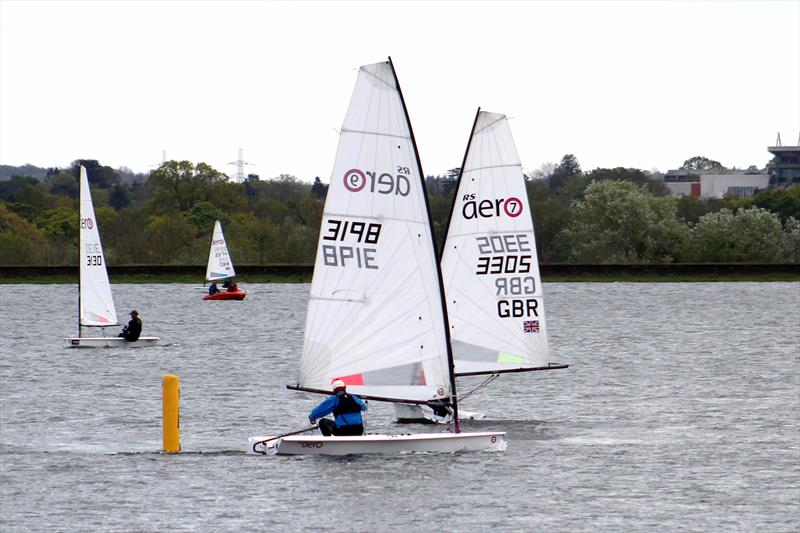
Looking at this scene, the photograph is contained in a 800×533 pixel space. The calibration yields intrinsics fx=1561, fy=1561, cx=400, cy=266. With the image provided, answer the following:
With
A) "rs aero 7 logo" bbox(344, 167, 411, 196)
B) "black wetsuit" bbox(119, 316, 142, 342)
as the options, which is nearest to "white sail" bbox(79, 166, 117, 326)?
"black wetsuit" bbox(119, 316, 142, 342)

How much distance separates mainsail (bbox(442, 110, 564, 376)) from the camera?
116 ft

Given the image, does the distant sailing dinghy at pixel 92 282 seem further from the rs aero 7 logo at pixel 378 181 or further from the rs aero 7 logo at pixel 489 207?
the rs aero 7 logo at pixel 378 181

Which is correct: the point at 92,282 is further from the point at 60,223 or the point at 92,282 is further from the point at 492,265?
the point at 60,223

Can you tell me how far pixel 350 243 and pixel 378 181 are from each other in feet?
4.28

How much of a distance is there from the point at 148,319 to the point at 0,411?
1714 inches

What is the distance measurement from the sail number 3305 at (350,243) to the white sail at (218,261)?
76209mm

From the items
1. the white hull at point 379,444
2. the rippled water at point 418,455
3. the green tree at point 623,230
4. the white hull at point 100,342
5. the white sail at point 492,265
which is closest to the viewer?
the rippled water at point 418,455

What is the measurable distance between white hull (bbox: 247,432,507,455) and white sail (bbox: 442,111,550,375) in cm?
459

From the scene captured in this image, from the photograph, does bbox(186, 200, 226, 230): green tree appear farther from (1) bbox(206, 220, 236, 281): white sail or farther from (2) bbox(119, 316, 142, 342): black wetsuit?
(2) bbox(119, 316, 142, 342): black wetsuit

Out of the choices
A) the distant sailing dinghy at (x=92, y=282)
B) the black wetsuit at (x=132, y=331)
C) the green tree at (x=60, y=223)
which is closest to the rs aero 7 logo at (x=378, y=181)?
the distant sailing dinghy at (x=92, y=282)

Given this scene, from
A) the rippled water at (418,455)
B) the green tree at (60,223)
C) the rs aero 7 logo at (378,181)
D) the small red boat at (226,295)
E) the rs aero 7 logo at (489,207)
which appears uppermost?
the green tree at (60,223)

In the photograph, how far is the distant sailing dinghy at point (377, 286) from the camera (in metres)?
29.0

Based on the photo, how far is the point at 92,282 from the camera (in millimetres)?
58406

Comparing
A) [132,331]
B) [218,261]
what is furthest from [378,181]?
[218,261]
